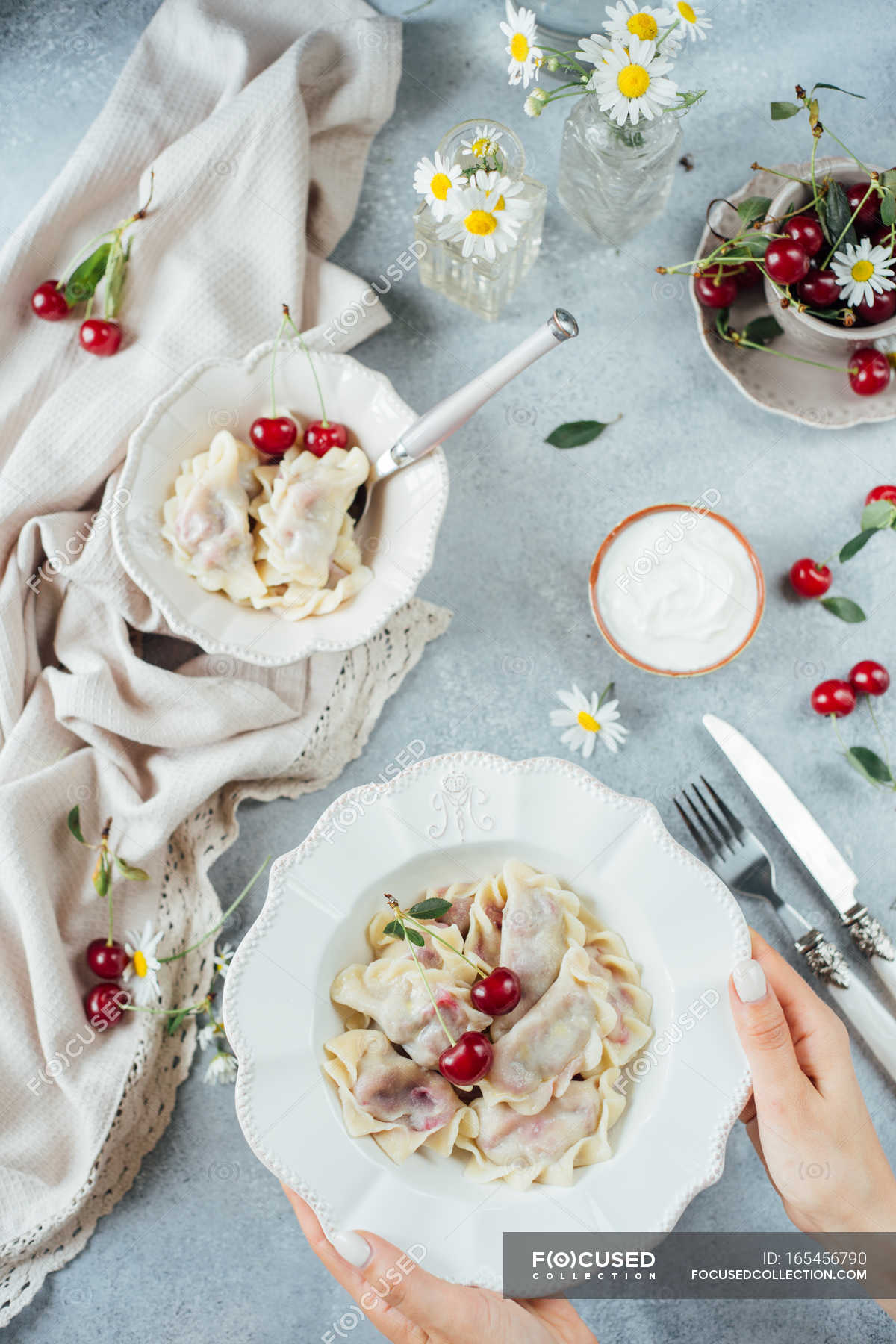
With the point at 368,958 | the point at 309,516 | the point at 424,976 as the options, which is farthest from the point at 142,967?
the point at 309,516

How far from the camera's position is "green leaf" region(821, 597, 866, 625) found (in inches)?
83.2

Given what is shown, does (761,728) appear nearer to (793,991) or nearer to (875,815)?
(875,815)

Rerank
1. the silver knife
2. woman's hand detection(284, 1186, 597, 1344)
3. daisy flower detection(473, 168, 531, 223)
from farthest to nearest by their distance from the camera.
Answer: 1. the silver knife
2. daisy flower detection(473, 168, 531, 223)
3. woman's hand detection(284, 1186, 597, 1344)

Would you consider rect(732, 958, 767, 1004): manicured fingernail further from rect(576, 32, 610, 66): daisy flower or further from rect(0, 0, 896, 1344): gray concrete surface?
rect(576, 32, 610, 66): daisy flower

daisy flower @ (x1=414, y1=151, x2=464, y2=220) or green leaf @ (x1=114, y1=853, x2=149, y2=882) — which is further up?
daisy flower @ (x1=414, y1=151, x2=464, y2=220)

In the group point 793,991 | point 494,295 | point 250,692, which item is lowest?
point 793,991

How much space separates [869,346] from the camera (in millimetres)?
2039

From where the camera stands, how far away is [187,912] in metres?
2.07

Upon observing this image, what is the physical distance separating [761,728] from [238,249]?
1492 millimetres

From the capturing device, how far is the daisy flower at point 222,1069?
6.61 feet

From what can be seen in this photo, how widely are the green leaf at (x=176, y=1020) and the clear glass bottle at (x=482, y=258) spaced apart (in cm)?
159

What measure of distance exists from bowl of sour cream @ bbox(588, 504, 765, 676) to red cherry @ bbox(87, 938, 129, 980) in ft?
3.83

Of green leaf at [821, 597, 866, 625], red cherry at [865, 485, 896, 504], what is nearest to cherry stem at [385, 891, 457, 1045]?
green leaf at [821, 597, 866, 625]

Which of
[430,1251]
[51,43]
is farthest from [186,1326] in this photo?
[51,43]
